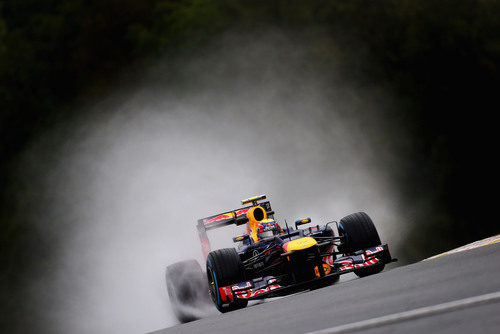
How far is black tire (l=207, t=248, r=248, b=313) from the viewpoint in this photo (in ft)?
37.7

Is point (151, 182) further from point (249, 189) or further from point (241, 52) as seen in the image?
point (241, 52)

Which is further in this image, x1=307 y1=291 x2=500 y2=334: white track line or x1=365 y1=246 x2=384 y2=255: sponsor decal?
x1=365 y1=246 x2=384 y2=255: sponsor decal

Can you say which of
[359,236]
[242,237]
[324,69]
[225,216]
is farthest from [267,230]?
[324,69]

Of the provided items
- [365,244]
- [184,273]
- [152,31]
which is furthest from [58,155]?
[365,244]

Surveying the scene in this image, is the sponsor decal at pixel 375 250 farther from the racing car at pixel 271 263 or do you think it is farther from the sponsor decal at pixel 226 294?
the sponsor decal at pixel 226 294

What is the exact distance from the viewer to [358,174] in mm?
24719

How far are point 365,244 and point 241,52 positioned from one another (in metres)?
19.5

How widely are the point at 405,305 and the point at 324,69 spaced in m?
22.9

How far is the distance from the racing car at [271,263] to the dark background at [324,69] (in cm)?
922

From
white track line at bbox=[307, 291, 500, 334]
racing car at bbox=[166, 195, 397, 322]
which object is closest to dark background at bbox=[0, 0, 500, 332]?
racing car at bbox=[166, 195, 397, 322]

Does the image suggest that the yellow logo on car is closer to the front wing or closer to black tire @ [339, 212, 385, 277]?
the front wing

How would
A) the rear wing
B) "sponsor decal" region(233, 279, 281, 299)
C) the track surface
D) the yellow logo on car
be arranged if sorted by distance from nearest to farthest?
the track surface → the yellow logo on car → "sponsor decal" region(233, 279, 281, 299) → the rear wing

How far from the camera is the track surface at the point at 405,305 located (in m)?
4.81

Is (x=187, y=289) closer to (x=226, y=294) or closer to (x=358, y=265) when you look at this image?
(x=226, y=294)
